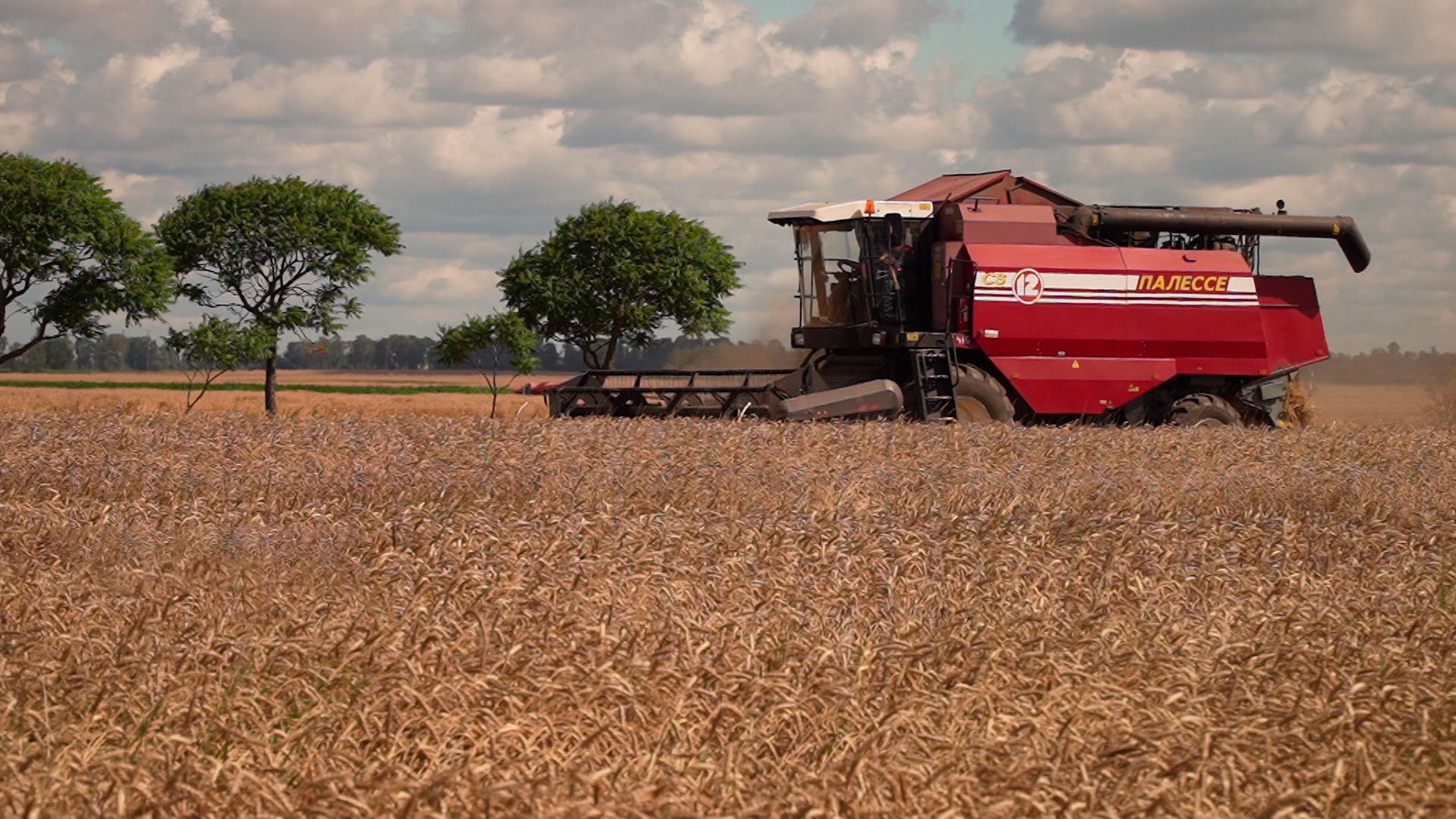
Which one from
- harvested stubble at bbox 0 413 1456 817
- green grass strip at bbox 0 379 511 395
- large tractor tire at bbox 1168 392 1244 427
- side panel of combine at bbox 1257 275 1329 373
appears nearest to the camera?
harvested stubble at bbox 0 413 1456 817

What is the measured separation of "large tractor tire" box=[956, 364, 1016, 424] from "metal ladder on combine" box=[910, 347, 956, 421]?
17 centimetres

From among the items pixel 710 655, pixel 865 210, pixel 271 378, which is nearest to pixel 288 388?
pixel 271 378

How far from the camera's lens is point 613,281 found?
43000 millimetres

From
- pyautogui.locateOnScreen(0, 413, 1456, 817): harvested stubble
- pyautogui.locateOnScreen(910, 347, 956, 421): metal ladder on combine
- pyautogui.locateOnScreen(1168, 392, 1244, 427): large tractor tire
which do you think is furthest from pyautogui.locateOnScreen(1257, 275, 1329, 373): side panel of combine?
pyautogui.locateOnScreen(0, 413, 1456, 817): harvested stubble

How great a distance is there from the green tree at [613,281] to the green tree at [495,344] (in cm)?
85

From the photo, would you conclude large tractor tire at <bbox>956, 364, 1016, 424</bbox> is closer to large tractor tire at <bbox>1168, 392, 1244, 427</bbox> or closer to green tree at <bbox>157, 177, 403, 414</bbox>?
large tractor tire at <bbox>1168, 392, 1244, 427</bbox>

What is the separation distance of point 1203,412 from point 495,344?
92.3 ft

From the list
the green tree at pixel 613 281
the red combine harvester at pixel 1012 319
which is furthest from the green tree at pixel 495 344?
the red combine harvester at pixel 1012 319

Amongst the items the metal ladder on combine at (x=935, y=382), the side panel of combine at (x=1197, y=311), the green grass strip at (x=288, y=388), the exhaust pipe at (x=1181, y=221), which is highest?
the exhaust pipe at (x=1181, y=221)

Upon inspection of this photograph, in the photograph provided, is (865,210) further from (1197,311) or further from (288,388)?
(288,388)

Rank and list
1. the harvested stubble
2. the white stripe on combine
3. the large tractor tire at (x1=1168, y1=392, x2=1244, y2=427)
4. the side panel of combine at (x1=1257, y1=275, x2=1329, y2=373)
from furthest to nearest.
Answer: the side panel of combine at (x1=1257, y1=275, x2=1329, y2=373) < the large tractor tire at (x1=1168, y1=392, x2=1244, y2=427) < the white stripe on combine < the harvested stubble

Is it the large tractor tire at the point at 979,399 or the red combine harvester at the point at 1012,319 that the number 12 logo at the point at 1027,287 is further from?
the large tractor tire at the point at 979,399

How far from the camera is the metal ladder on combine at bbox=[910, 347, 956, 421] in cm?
1655

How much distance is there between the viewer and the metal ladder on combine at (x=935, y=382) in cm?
1655
